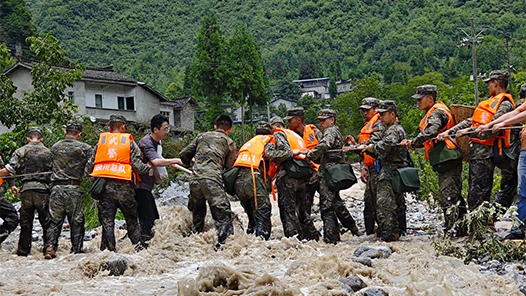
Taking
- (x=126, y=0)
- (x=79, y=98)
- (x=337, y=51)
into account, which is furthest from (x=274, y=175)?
(x=126, y=0)

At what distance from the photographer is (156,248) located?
350 inches

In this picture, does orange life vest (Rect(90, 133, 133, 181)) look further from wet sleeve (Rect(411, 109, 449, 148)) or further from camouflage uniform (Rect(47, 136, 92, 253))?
wet sleeve (Rect(411, 109, 449, 148))

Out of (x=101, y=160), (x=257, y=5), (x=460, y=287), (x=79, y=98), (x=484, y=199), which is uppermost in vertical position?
(x=257, y=5)

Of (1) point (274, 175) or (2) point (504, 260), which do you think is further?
(1) point (274, 175)

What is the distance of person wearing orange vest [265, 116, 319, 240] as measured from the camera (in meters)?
9.91

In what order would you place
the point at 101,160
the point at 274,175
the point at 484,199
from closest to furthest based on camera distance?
the point at 484,199 < the point at 101,160 < the point at 274,175

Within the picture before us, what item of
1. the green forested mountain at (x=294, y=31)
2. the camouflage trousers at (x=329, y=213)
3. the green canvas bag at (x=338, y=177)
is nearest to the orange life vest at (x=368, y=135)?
the green canvas bag at (x=338, y=177)

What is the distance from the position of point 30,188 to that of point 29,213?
379 millimetres

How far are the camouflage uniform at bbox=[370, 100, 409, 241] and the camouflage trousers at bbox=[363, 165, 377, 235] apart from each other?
31 centimetres

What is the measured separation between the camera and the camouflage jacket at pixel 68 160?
970 centimetres

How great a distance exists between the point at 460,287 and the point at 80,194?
18.3 ft

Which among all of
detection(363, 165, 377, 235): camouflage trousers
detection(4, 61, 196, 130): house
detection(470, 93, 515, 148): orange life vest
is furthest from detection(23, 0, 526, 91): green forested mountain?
detection(470, 93, 515, 148): orange life vest

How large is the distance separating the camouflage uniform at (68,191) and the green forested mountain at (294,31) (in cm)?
8300

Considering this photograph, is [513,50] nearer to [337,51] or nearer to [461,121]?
[337,51]
